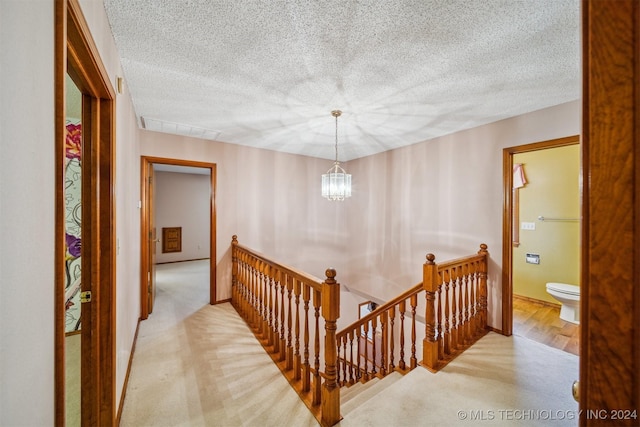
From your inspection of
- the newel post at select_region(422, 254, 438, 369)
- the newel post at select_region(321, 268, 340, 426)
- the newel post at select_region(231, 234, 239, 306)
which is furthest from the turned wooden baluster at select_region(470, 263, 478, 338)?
the newel post at select_region(231, 234, 239, 306)

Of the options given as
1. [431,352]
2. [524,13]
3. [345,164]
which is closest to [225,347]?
[431,352]

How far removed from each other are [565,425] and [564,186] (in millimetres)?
3480

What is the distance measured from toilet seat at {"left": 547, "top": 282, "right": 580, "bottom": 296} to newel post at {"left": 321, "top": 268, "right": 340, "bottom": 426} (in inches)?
139

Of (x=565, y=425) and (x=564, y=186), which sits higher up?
(x=564, y=186)

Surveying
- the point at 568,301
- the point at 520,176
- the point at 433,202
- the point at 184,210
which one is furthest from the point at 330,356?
the point at 184,210

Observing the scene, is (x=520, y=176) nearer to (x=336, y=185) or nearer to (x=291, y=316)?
(x=336, y=185)

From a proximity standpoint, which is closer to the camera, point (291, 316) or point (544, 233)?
point (291, 316)

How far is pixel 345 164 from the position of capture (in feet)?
16.2

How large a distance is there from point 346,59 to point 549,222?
13.8 feet

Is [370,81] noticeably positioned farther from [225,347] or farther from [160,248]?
[160,248]

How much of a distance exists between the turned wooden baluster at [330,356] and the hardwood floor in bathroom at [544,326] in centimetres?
251

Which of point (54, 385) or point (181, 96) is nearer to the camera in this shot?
point (54, 385)

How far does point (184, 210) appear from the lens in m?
6.84
